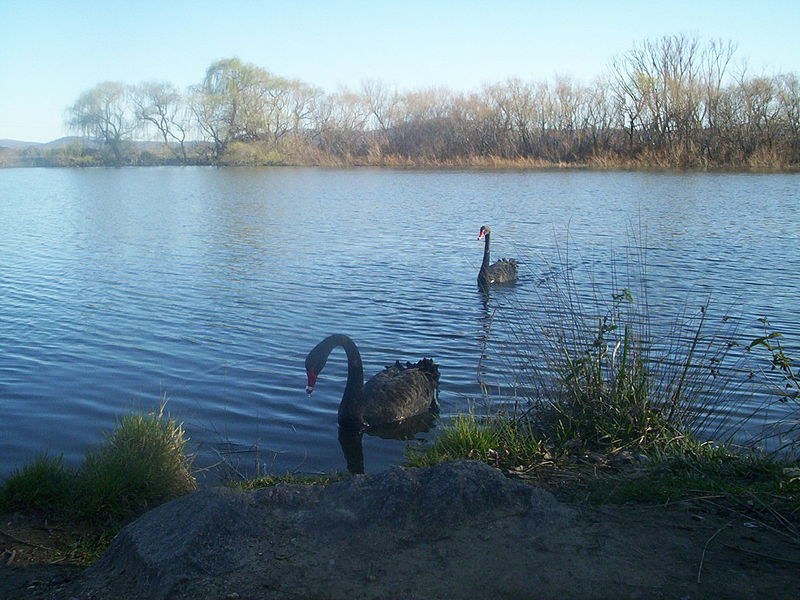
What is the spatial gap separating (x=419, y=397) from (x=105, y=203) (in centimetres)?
2466

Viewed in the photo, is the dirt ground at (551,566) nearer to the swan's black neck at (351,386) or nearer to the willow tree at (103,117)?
the swan's black neck at (351,386)

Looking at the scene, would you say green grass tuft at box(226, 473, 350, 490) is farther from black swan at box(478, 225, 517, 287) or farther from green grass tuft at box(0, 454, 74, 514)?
black swan at box(478, 225, 517, 287)

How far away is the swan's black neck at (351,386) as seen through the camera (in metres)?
6.77

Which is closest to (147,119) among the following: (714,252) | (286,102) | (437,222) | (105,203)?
(286,102)

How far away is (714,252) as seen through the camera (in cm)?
1514

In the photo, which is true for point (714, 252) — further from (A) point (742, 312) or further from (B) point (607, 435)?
(B) point (607, 435)

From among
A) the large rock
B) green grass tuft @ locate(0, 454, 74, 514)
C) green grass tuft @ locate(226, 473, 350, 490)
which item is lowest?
green grass tuft @ locate(226, 473, 350, 490)

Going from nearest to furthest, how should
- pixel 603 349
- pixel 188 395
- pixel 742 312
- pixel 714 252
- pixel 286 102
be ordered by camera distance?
pixel 603 349 → pixel 188 395 → pixel 742 312 → pixel 714 252 → pixel 286 102

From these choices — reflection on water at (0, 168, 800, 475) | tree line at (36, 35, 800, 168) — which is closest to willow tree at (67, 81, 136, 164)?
tree line at (36, 35, 800, 168)

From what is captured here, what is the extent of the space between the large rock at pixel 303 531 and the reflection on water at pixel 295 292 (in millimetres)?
2271

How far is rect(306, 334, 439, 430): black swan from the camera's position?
6.77 m

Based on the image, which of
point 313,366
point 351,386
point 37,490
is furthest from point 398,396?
point 37,490

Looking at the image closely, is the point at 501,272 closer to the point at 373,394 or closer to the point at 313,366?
the point at 373,394

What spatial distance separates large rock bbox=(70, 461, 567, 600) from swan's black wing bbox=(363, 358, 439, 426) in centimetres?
299
